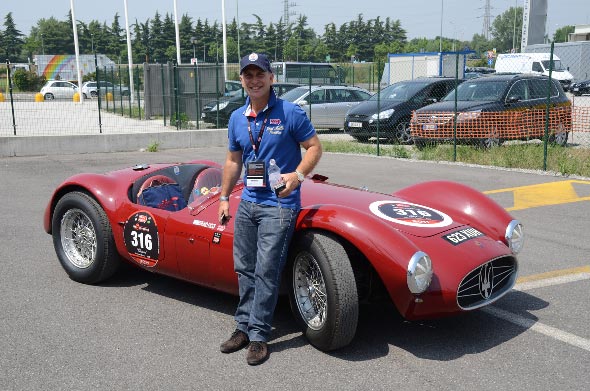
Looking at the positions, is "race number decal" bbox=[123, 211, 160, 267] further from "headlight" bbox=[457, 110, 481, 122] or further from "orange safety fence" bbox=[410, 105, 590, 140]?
"headlight" bbox=[457, 110, 481, 122]

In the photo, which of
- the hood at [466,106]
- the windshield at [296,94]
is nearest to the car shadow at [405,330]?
the hood at [466,106]

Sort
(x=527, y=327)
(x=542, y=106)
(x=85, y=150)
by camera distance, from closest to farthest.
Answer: (x=527, y=327) < (x=542, y=106) < (x=85, y=150)

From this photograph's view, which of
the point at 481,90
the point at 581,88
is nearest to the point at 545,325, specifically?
the point at 481,90

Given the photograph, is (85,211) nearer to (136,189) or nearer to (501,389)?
(136,189)

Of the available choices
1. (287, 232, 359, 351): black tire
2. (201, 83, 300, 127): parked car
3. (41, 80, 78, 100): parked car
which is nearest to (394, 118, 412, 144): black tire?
(201, 83, 300, 127): parked car

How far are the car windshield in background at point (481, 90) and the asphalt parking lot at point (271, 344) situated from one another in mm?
7913

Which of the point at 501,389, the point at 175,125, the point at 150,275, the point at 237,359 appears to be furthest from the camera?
the point at 175,125

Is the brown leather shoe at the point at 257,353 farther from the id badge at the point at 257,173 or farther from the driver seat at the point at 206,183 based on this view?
the driver seat at the point at 206,183

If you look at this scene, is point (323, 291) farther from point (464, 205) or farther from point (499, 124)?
point (499, 124)

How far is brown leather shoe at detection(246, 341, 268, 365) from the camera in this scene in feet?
12.3

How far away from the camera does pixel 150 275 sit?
547 cm

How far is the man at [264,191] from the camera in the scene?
12.4 ft

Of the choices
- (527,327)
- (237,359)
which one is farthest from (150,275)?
(527,327)

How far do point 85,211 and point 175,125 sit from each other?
571 inches
